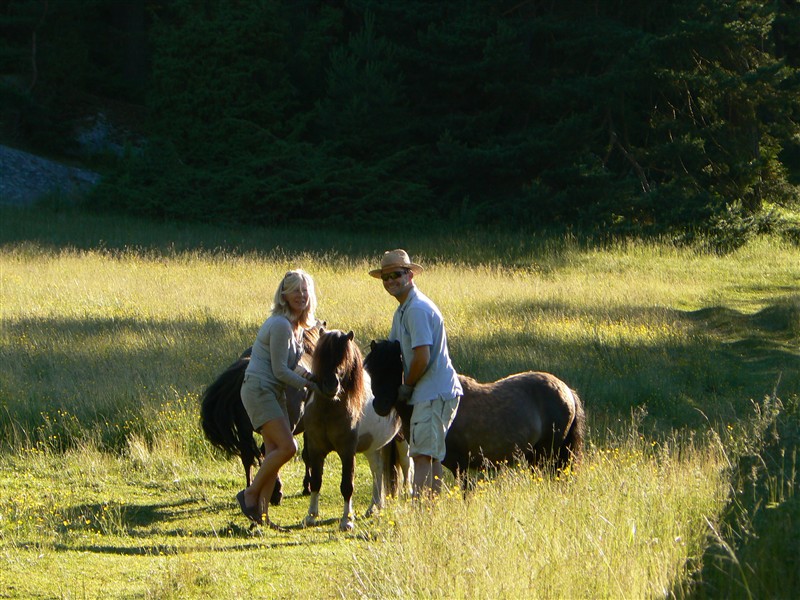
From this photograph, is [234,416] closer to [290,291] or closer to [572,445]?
[290,291]

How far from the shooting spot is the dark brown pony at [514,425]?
768 cm

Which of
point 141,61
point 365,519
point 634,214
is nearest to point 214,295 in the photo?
point 365,519

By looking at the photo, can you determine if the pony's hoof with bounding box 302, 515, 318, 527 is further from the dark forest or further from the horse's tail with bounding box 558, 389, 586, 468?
the dark forest

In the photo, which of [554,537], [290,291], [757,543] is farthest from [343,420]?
[757,543]

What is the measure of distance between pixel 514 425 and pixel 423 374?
36.0 inches

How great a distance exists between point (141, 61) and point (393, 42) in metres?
14.7

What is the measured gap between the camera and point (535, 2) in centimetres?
3681

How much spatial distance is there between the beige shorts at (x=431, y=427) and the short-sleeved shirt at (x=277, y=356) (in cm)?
85

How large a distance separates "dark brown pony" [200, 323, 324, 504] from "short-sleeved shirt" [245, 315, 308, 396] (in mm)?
878

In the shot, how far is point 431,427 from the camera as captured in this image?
23.8ft

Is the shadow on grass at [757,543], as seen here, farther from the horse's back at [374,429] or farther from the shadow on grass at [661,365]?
the shadow on grass at [661,365]

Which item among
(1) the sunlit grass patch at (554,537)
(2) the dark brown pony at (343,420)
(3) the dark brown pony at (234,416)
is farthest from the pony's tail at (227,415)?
(1) the sunlit grass patch at (554,537)

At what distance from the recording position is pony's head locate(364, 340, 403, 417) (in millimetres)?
7312

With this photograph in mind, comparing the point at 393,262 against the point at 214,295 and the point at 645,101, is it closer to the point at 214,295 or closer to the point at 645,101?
the point at 214,295
